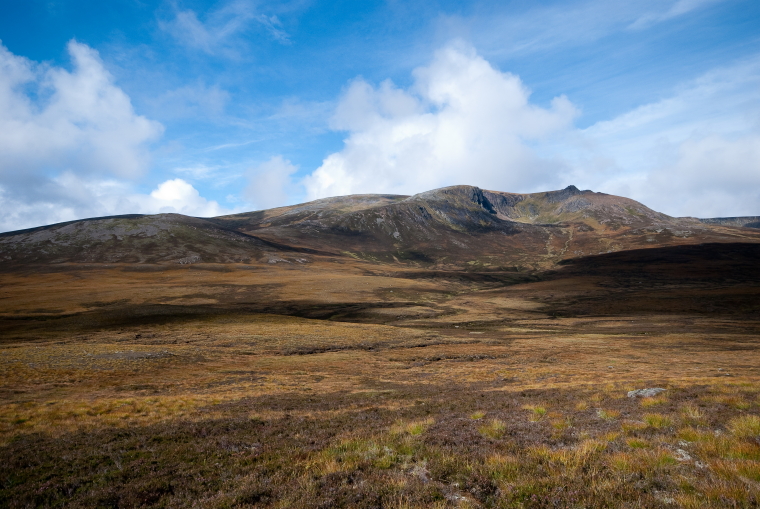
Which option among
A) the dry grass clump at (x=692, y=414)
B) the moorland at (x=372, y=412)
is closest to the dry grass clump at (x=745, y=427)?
the moorland at (x=372, y=412)

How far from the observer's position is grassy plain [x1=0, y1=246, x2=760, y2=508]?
8.76 metres

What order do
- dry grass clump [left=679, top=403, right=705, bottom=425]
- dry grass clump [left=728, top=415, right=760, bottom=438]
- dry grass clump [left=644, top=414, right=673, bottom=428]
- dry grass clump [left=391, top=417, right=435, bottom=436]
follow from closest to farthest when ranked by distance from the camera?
dry grass clump [left=728, top=415, right=760, bottom=438] < dry grass clump [left=644, top=414, right=673, bottom=428] < dry grass clump [left=679, top=403, right=705, bottom=425] < dry grass clump [left=391, top=417, right=435, bottom=436]

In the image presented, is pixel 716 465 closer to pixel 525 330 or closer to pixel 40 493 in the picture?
pixel 40 493

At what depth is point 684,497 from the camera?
7137 millimetres

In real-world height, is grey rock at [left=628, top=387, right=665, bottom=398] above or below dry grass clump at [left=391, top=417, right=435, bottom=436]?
below

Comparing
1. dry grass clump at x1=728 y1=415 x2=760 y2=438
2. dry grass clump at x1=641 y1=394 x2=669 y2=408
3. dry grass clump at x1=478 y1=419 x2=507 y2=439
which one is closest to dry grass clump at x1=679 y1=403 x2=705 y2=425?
dry grass clump at x1=728 y1=415 x2=760 y2=438

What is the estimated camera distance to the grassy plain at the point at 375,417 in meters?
8.76

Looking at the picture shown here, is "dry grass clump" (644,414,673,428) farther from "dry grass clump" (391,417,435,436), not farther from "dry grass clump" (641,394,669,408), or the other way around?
"dry grass clump" (391,417,435,436)

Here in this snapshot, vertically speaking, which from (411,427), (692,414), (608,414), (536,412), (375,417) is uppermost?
(692,414)

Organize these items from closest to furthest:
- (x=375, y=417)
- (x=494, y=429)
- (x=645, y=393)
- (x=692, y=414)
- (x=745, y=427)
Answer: (x=745, y=427)
(x=494, y=429)
(x=692, y=414)
(x=375, y=417)
(x=645, y=393)

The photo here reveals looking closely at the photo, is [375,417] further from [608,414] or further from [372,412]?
[608,414]

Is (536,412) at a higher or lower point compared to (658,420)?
→ lower

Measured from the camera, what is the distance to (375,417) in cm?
1800

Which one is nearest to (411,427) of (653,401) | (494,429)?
(494,429)
